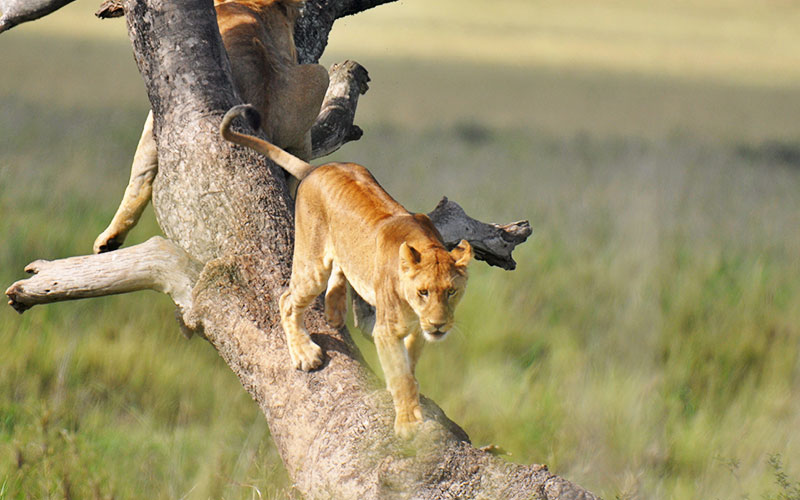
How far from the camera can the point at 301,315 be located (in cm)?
369

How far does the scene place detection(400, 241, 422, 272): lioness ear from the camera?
2.89 meters

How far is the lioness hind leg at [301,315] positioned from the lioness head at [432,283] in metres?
0.70

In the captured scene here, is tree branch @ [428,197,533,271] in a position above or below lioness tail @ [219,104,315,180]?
below

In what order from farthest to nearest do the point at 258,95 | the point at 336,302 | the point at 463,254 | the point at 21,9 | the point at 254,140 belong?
1. the point at 21,9
2. the point at 258,95
3. the point at 336,302
4. the point at 254,140
5. the point at 463,254

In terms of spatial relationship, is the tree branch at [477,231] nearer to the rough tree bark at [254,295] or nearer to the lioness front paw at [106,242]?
the rough tree bark at [254,295]

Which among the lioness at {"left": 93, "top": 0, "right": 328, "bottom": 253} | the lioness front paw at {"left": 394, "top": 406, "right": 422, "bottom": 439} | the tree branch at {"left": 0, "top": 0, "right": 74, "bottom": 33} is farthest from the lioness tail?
the tree branch at {"left": 0, "top": 0, "right": 74, "bottom": 33}

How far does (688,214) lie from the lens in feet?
37.4

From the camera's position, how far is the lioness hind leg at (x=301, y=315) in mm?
3598

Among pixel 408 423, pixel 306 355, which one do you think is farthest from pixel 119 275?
pixel 408 423

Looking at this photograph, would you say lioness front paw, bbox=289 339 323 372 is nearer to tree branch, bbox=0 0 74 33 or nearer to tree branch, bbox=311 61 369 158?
tree branch, bbox=311 61 369 158

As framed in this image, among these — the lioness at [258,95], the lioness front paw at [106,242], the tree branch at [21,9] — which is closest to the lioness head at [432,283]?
the lioness at [258,95]

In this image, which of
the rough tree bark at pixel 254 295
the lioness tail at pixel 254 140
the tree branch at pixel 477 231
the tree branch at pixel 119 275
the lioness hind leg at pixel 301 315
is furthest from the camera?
the tree branch at pixel 477 231

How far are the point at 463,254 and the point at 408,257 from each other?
221 mm

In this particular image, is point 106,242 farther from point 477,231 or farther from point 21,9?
point 477,231
